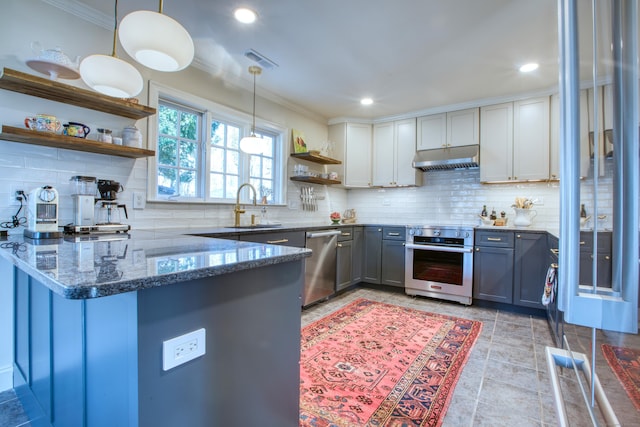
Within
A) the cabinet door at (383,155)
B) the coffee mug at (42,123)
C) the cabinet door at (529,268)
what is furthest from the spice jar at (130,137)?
the cabinet door at (529,268)

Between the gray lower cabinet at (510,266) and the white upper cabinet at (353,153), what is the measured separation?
6.04ft

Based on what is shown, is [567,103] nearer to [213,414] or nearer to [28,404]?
[213,414]

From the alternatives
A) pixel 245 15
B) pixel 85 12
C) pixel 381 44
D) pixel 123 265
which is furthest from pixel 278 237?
pixel 85 12

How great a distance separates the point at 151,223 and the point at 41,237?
3.07 feet

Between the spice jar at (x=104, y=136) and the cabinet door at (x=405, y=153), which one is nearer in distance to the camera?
the spice jar at (x=104, y=136)

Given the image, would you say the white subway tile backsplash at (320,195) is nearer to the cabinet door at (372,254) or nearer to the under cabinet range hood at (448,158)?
the under cabinet range hood at (448,158)

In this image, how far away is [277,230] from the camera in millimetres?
2949

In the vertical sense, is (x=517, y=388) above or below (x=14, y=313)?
below

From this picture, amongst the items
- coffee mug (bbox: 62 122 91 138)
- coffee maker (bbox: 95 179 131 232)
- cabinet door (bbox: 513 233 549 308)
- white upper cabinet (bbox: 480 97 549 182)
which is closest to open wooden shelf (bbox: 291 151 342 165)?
white upper cabinet (bbox: 480 97 549 182)

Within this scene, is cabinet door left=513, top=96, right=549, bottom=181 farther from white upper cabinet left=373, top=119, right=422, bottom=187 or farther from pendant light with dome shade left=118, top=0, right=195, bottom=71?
pendant light with dome shade left=118, top=0, right=195, bottom=71

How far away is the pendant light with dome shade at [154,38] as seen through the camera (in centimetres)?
117

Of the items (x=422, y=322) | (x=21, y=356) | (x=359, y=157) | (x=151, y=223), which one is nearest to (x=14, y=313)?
(x=21, y=356)

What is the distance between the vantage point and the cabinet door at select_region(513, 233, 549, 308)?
319 cm

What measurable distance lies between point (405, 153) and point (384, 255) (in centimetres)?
151
